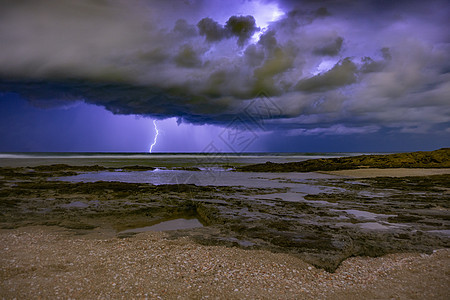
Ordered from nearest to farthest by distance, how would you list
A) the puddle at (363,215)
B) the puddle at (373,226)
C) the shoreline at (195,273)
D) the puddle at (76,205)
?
the shoreline at (195,273)
the puddle at (373,226)
the puddle at (363,215)
the puddle at (76,205)

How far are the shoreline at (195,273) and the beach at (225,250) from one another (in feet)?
0.07

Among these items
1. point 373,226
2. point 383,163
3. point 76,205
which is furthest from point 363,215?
point 383,163

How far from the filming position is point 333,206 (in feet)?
43.6

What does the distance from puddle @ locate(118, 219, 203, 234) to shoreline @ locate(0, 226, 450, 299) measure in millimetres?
1934

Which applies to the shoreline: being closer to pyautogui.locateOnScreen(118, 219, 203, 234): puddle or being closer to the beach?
the beach

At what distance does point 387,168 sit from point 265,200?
1058 inches

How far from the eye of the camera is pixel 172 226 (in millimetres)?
10047

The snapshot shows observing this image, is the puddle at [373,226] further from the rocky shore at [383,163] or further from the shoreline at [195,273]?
the rocky shore at [383,163]

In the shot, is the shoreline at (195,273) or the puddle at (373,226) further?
the puddle at (373,226)

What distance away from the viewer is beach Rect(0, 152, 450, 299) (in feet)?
16.6

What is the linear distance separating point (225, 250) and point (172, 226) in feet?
11.9

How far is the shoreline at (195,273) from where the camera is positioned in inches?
193

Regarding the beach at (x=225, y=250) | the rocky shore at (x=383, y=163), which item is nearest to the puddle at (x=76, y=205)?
the beach at (x=225, y=250)

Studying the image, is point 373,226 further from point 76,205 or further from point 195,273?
point 76,205
